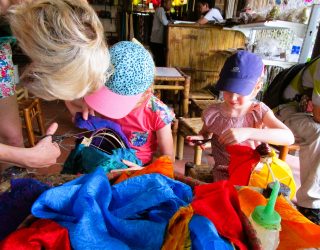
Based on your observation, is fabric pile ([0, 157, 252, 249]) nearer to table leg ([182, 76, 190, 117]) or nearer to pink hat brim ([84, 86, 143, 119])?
pink hat brim ([84, 86, 143, 119])

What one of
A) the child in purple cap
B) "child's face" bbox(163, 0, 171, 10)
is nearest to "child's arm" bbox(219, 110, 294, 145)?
the child in purple cap

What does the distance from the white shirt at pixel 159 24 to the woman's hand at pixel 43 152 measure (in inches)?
158

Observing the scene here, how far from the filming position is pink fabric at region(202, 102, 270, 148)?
124 cm

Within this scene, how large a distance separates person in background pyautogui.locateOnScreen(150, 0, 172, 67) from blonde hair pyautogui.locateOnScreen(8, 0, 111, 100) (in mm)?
3863

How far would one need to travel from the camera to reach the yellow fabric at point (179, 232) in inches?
19.0

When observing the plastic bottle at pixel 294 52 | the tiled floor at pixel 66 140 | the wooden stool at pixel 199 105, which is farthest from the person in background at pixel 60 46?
the plastic bottle at pixel 294 52

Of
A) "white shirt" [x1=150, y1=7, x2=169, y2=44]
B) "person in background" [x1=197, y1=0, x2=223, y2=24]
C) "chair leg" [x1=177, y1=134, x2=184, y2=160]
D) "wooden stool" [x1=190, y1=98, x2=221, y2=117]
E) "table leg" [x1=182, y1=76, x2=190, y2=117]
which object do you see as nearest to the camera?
"chair leg" [x1=177, y1=134, x2=184, y2=160]

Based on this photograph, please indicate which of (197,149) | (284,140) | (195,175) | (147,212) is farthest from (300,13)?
(147,212)

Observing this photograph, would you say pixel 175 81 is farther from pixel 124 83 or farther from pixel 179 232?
pixel 179 232

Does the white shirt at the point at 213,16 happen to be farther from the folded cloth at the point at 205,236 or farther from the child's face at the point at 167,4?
the folded cloth at the point at 205,236

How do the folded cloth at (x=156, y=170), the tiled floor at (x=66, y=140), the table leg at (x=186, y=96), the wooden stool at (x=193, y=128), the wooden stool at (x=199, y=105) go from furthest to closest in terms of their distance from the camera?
the table leg at (x=186, y=96)
the wooden stool at (x=199, y=105)
the tiled floor at (x=66, y=140)
the wooden stool at (x=193, y=128)
the folded cloth at (x=156, y=170)

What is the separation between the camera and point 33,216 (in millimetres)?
532

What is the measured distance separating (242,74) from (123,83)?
1.89 ft

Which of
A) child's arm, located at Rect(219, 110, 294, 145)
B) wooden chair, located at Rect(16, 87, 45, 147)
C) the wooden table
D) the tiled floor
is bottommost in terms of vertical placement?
the tiled floor
